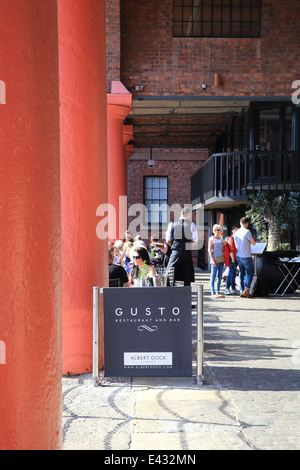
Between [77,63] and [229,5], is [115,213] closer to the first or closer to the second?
[229,5]

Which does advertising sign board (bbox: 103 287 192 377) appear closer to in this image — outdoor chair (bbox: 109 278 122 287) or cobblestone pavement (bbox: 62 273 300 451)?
cobblestone pavement (bbox: 62 273 300 451)

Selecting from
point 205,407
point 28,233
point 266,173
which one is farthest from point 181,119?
point 28,233

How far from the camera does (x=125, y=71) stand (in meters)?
14.5

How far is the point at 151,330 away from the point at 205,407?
2.81ft

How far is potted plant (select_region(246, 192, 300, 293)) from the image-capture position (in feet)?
44.5

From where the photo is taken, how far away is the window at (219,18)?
14.7 meters

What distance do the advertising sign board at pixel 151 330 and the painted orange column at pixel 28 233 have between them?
98.5 inches

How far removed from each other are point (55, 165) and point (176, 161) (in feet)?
79.4

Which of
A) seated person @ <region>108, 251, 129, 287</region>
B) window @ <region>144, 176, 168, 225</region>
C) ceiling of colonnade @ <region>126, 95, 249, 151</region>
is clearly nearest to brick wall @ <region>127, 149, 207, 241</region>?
window @ <region>144, 176, 168, 225</region>

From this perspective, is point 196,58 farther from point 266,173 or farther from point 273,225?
point 273,225

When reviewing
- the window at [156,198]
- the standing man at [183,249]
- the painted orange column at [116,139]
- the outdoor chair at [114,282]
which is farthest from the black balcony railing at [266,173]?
the window at [156,198]

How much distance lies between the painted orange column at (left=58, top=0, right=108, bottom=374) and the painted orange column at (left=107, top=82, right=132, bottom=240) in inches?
311

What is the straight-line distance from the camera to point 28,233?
2555 millimetres

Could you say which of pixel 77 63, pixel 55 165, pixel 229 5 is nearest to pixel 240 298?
pixel 229 5
